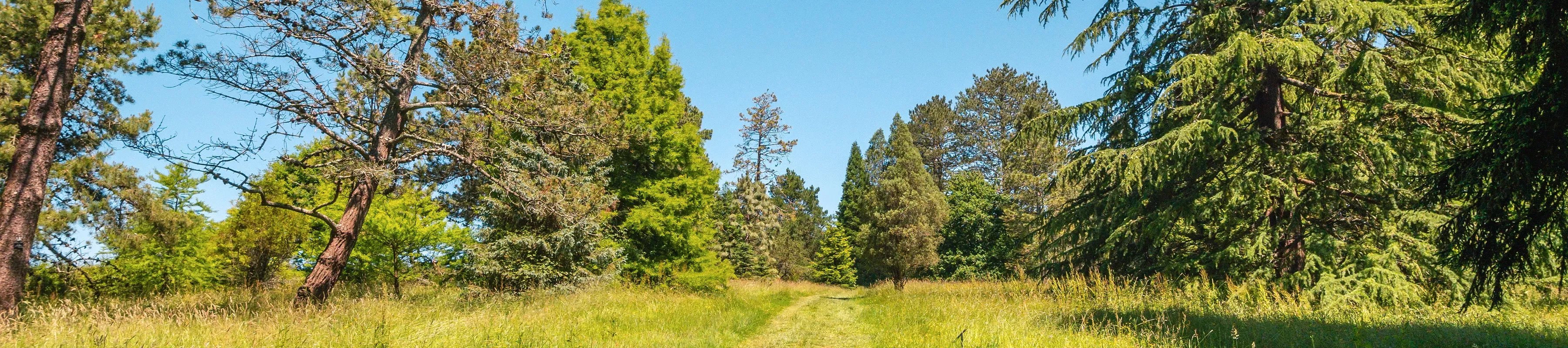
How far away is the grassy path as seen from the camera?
9109mm

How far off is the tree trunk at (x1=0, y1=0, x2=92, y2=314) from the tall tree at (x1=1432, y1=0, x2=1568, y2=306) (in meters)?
14.2

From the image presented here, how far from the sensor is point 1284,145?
10.6m

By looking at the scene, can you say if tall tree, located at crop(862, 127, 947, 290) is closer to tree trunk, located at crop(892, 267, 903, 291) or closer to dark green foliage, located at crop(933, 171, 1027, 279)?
tree trunk, located at crop(892, 267, 903, 291)

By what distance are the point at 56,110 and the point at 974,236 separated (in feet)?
125

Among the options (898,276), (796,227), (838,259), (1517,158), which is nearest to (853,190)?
(838,259)

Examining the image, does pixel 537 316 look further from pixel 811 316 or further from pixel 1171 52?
pixel 1171 52

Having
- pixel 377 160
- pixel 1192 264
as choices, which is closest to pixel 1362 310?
pixel 1192 264

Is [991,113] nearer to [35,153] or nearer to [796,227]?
[796,227]

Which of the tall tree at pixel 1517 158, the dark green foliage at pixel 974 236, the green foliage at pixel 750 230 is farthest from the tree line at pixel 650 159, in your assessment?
the dark green foliage at pixel 974 236

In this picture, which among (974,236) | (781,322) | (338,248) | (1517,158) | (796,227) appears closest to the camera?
(1517,158)

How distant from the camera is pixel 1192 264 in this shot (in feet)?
37.0

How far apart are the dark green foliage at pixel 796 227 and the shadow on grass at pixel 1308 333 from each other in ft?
112

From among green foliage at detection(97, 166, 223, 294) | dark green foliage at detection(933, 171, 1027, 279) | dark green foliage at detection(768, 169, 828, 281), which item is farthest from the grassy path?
dark green foliage at detection(768, 169, 828, 281)

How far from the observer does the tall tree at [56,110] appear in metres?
6.95
